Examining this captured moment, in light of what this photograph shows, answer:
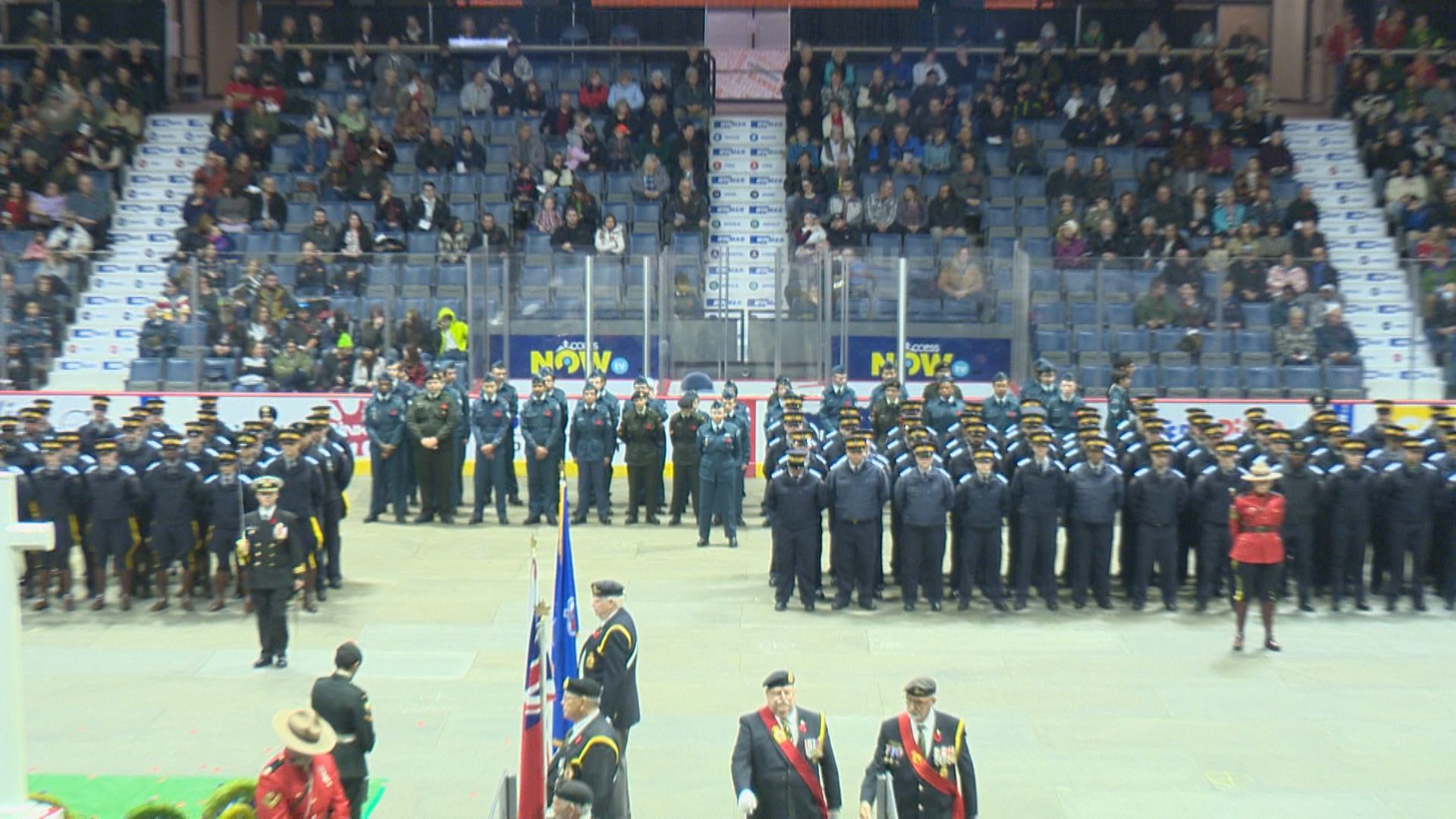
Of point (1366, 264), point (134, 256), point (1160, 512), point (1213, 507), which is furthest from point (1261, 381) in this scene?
point (134, 256)

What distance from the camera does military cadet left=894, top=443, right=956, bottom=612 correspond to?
15062mm

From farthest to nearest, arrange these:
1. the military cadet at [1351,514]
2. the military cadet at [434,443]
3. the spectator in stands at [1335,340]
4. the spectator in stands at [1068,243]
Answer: the spectator in stands at [1068,243]
the spectator in stands at [1335,340]
the military cadet at [434,443]
the military cadet at [1351,514]

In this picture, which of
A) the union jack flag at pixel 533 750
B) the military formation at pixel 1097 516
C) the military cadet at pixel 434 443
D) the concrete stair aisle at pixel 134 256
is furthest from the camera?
the concrete stair aisle at pixel 134 256

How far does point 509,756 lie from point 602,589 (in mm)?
1969

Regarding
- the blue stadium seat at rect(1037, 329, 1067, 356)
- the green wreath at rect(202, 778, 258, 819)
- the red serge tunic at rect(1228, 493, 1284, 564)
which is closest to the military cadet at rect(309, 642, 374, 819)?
the green wreath at rect(202, 778, 258, 819)

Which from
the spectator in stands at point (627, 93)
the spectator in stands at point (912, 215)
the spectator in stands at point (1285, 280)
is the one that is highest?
the spectator in stands at point (627, 93)

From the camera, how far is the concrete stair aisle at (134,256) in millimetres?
23125

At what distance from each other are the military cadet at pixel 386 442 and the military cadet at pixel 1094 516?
7809 mm

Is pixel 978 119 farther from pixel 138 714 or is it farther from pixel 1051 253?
pixel 138 714

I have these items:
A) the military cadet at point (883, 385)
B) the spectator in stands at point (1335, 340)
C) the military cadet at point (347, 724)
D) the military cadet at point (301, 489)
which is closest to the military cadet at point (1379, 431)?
the spectator in stands at point (1335, 340)

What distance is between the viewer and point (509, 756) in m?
11.3

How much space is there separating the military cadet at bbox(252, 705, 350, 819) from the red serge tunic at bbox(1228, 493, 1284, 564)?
8.56 meters

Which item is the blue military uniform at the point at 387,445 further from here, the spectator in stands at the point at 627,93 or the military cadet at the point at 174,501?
the spectator in stands at the point at 627,93

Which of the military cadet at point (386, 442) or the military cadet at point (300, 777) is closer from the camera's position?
the military cadet at point (300, 777)
